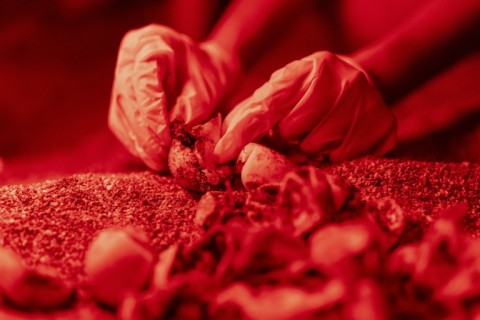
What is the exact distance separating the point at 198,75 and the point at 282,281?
776mm

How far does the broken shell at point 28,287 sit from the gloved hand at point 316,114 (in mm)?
454

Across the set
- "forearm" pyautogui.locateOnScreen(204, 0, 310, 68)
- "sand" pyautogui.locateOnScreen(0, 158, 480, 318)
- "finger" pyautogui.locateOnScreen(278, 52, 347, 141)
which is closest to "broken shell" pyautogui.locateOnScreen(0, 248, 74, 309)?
"sand" pyautogui.locateOnScreen(0, 158, 480, 318)

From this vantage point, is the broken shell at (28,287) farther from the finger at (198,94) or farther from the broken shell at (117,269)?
the finger at (198,94)

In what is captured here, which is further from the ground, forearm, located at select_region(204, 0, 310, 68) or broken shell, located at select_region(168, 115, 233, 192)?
forearm, located at select_region(204, 0, 310, 68)

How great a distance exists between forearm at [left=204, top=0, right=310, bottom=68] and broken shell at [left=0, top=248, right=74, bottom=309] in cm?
112

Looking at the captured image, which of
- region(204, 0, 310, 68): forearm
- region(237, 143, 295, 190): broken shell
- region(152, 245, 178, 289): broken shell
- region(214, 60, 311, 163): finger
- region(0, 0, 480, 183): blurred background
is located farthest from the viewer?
region(0, 0, 480, 183): blurred background

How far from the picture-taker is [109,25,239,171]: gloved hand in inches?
42.0

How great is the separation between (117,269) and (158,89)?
59 centimetres

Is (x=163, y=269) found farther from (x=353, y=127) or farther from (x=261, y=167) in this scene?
(x=353, y=127)

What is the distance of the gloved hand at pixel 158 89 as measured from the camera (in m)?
1.07

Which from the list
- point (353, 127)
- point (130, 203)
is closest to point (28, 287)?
point (130, 203)

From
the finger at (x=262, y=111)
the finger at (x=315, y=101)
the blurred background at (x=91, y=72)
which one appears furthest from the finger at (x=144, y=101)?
the blurred background at (x=91, y=72)

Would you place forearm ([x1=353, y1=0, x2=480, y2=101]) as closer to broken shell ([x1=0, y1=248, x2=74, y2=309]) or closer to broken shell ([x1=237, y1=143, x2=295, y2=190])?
broken shell ([x1=237, y1=143, x2=295, y2=190])

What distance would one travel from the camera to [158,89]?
3.51ft
